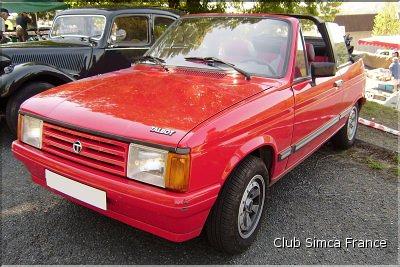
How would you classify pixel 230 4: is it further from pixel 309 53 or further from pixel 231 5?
pixel 309 53

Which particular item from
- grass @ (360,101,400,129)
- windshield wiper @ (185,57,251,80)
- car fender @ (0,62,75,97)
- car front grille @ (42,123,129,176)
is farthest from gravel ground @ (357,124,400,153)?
car fender @ (0,62,75,97)

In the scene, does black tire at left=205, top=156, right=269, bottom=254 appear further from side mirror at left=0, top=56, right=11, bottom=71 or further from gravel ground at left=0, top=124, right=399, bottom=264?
side mirror at left=0, top=56, right=11, bottom=71

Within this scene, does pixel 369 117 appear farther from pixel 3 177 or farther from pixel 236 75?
pixel 3 177

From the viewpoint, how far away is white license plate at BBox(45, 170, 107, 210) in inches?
96.0

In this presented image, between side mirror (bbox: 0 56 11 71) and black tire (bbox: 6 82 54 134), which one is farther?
side mirror (bbox: 0 56 11 71)

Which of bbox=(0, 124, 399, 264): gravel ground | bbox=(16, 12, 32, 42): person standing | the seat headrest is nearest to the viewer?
bbox=(0, 124, 399, 264): gravel ground

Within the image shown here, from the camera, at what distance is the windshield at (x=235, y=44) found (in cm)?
336

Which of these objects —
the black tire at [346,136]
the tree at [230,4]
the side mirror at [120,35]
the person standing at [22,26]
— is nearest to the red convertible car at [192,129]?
the black tire at [346,136]

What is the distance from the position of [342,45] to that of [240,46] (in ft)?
6.79

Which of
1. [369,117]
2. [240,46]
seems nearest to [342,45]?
[240,46]

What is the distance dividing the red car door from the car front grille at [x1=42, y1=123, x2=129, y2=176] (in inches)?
63.8

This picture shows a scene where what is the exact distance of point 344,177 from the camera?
434 cm

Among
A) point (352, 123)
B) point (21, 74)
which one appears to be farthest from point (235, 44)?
point (21, 74)

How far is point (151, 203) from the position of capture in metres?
2.24
